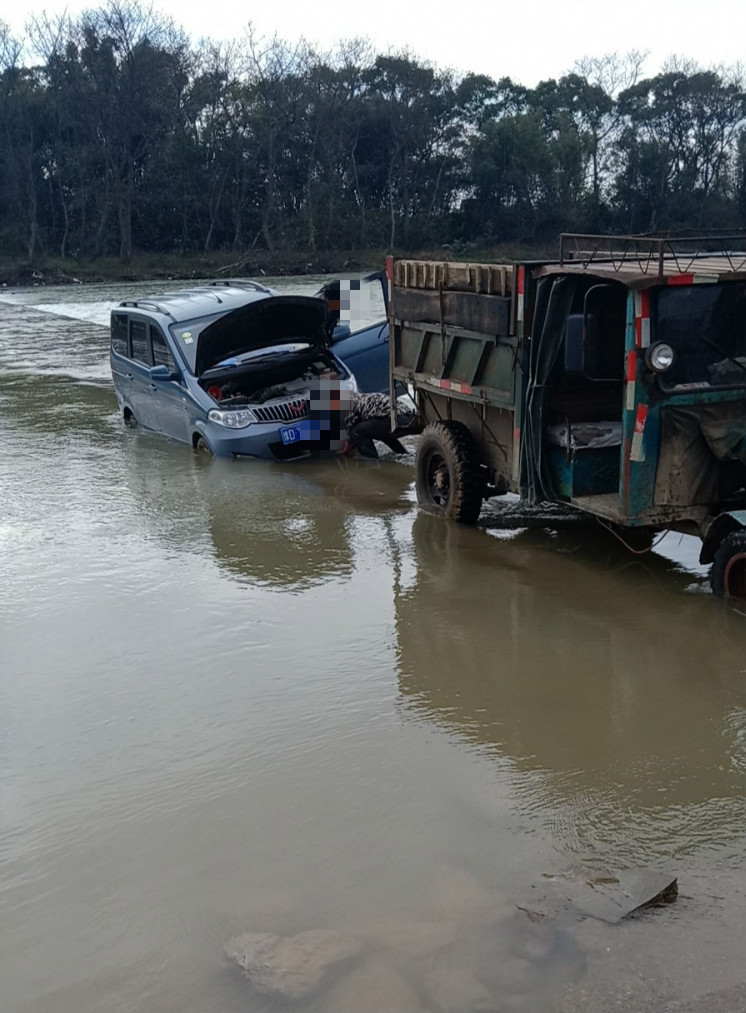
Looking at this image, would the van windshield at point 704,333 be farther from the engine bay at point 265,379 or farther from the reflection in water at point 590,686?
the engine bay at point 265,379

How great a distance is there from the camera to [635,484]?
6.79 metres

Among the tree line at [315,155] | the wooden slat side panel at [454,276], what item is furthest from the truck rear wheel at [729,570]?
the tree line at [315,155]

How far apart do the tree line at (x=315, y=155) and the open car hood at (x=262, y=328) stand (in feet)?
157

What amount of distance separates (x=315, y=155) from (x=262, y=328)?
5308 centimetres

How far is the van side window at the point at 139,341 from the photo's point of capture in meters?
12.9

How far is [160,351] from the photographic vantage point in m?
12.6

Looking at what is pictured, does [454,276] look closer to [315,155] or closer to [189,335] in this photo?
[189,335]

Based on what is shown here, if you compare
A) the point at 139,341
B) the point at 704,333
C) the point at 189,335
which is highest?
the point at 704,333

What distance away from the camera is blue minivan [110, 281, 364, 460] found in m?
11.7

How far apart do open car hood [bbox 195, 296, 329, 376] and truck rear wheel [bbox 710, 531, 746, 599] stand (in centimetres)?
656

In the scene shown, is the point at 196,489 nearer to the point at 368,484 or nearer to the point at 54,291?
the point at 368,484

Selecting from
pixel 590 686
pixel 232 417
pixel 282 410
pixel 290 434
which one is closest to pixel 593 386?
pixel 590 686

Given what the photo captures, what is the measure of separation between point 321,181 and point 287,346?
52.8 meters

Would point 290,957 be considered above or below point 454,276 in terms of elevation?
below
